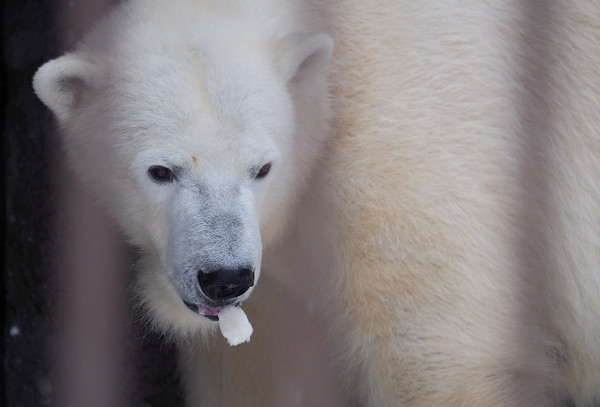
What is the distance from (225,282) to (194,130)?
1.31ft

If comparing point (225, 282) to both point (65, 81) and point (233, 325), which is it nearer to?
point (233, 325)

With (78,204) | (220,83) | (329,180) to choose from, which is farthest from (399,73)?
(78,204)

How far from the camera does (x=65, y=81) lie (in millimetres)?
2549

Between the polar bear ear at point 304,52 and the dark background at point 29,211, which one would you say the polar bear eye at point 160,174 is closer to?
the polar bear ear at point 304,52

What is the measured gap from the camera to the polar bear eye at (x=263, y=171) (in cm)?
247

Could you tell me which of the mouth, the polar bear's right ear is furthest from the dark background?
the mouth

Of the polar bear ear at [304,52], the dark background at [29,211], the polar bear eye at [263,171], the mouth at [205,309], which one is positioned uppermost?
the polar bear ear at [304,52]

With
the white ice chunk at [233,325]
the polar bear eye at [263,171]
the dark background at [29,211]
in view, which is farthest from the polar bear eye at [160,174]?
the dark background at [29,211]

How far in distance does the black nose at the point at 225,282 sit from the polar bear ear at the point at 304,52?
0.63m

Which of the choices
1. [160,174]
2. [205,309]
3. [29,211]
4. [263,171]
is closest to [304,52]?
[263,171]

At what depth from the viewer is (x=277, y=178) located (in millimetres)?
2604

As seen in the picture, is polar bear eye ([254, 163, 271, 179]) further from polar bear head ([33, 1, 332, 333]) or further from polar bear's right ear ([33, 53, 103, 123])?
polar bear's right ear ([33, 53, 103, 123])

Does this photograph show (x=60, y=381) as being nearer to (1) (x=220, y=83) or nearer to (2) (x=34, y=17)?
(2) (x=34, y=17)

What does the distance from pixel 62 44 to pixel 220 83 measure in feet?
4.39
